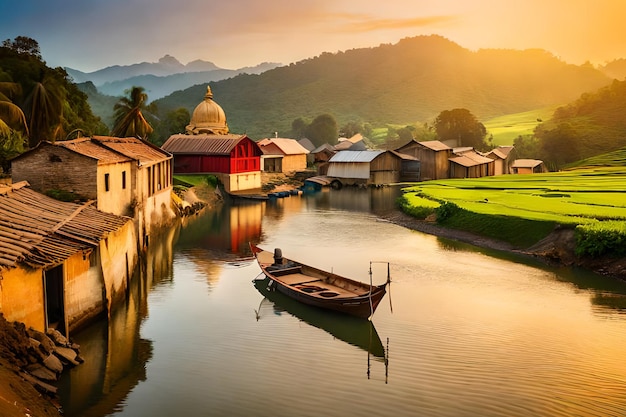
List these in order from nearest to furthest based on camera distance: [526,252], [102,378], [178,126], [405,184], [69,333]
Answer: [102,378], [69,333], [526,252], [405,184], [178,126]

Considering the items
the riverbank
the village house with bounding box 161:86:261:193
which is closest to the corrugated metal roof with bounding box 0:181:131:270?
the riverbank

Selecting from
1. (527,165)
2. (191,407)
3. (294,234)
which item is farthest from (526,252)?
(527,165)

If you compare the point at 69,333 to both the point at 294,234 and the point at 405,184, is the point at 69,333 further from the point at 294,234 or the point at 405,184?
the point at 405,184

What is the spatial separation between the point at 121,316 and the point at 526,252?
2386cm

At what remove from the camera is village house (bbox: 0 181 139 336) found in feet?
62.0

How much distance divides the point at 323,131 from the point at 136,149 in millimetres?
111313

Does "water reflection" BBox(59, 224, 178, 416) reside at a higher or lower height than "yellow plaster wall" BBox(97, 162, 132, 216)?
lower

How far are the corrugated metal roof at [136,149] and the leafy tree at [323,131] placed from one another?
103 metres

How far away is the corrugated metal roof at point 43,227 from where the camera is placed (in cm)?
1945

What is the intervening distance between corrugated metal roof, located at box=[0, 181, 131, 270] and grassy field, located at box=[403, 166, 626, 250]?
24.8 meters

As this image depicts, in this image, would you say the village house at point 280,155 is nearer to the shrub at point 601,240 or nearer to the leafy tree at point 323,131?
the leafy tree at point 323,131

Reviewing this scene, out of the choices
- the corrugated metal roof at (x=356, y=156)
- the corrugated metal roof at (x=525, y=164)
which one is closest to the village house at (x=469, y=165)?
the corrugated metal roof at (x=525, y=164)

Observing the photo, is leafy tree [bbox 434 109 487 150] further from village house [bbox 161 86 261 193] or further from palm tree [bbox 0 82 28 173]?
palm tree [bbox 0 82 28 173]

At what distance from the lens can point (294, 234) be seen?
4766cm
